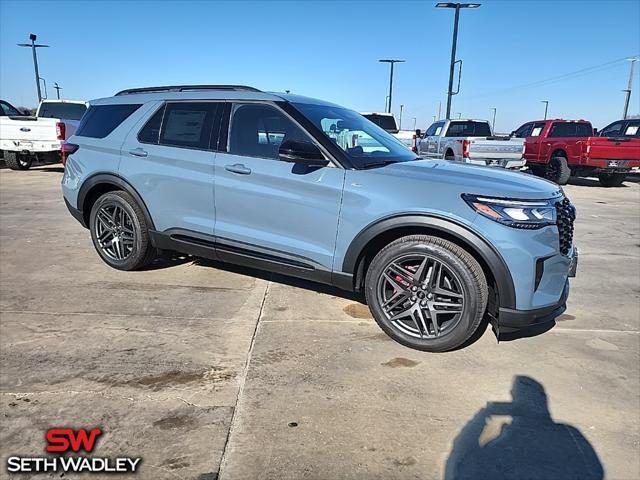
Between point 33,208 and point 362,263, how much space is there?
6995mm

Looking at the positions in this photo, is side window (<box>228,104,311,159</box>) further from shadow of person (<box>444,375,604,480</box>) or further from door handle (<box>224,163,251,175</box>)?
shadow of person (<box>444,375,604,480</box>)

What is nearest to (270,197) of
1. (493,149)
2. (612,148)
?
(493,149)

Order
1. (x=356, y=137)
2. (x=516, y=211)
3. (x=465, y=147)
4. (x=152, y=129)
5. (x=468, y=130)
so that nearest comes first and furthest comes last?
1. (x=516, y=211)
2. (x=356, y=137)
3. (x=152, y=129)
4. (x=465, y=147)
5. (x=468, y=130)

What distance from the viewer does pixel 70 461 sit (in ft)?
7.24

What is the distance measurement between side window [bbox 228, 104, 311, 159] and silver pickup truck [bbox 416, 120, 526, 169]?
341 inches

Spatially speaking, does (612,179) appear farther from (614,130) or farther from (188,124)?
(188,124)

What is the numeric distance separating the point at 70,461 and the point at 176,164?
8.73ft

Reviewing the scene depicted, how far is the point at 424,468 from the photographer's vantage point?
A: 222cm

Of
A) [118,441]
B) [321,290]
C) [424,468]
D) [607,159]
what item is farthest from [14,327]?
[607,159]

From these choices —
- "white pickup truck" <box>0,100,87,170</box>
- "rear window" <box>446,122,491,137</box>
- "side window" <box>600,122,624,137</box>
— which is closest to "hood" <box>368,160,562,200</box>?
"white pickup truck" <box>0,100,87,170</box>

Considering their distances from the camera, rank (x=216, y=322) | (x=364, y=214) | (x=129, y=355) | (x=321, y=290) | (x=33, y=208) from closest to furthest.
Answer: (x=129, y=355) → (x=364, y=214) → (x=216, y=322) → (x=321, y=290) → (x=33, y=208)

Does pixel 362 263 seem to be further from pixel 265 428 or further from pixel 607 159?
pixel 607 159

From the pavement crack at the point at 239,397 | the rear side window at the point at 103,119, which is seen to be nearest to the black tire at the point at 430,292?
the pavement crack at the point at 239,397

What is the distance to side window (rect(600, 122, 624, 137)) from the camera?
15.5 m
